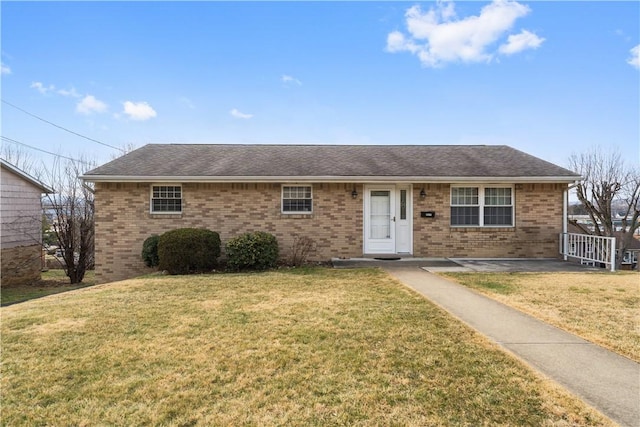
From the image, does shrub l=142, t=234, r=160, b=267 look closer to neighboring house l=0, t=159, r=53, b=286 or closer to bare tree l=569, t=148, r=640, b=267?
neighboring house l=0, t=159, r=53, b=286

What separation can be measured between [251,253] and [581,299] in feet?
25.7

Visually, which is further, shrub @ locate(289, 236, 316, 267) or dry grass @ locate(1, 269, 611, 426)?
shrub @ locate(289, 236, 316, 267)

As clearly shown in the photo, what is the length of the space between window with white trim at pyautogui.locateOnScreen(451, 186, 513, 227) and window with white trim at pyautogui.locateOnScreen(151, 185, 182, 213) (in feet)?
30.8

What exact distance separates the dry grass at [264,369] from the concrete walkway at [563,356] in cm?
23

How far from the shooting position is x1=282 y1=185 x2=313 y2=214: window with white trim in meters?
11.5

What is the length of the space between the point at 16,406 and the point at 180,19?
1351cm

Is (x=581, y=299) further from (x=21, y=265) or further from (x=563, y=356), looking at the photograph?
(x=21, y=265)

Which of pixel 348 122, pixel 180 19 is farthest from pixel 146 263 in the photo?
pixel 348 122

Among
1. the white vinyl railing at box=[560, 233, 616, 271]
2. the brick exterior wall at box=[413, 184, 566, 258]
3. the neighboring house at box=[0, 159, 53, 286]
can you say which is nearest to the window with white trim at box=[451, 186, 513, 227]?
the brick exterior wall at box=[413, 184, 566, 258]

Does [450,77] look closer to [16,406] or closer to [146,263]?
[146,263]

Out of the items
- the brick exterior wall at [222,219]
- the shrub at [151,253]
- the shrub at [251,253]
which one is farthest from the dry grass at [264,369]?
the brick exterior wall at [222,219]

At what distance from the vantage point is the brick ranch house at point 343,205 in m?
11.1

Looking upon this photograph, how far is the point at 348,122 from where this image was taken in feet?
63.8

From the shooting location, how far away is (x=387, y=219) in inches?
460
